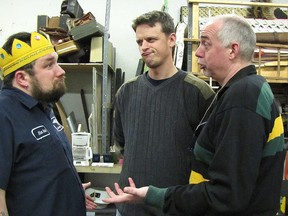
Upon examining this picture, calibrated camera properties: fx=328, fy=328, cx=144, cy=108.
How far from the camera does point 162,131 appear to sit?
5.19 ft

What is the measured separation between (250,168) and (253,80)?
0.90 feet

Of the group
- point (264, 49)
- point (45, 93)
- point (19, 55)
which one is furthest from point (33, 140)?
point (264, 49)

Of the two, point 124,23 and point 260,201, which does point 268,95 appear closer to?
point 260,201

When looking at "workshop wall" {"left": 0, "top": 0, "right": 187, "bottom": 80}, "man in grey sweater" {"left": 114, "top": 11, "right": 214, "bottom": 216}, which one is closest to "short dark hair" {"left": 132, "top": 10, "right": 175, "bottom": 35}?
"man in grey sweater" {"left": 114, "top": 11, "right": 214, "bottom": 216}

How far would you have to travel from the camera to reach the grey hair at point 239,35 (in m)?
1.11

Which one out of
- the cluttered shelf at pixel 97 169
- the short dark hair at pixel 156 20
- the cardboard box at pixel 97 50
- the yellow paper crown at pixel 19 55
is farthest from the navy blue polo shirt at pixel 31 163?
the cardboard box at pixel 97 50

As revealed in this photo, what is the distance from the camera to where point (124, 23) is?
12.3ft

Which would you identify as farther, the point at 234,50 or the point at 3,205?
the point at 3,205

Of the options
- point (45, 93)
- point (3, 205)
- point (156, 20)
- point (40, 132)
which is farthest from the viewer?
point (156, 20)

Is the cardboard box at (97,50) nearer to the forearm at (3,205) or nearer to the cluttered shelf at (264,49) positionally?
the cluttered shelf at (264,49)

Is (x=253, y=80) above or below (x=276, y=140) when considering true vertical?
above

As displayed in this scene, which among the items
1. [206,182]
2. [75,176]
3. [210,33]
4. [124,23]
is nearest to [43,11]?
[124,23]

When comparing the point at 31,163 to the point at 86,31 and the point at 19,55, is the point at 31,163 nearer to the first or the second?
the point at 19,55

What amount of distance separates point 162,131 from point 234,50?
1.97ft
